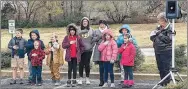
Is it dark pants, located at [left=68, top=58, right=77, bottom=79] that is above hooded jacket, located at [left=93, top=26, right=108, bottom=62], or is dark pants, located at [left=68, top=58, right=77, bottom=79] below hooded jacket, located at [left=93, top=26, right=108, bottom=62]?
below

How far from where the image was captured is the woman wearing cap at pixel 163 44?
968 cm

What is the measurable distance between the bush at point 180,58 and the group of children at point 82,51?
72.7 inches

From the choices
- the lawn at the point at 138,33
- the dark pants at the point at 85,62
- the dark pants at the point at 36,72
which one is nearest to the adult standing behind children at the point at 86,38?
the dark pants at the point at 85,62

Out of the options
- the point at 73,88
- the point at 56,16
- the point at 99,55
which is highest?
the point at 56,16

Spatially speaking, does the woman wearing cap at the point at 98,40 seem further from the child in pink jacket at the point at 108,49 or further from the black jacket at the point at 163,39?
the black jacket at the point at 163,39

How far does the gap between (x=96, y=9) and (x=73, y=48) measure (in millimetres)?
21238

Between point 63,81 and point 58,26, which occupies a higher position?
point 58,26

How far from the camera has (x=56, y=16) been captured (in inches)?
1308

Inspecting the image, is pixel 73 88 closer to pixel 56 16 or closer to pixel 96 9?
pixel 96 9

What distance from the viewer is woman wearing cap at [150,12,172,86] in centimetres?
968

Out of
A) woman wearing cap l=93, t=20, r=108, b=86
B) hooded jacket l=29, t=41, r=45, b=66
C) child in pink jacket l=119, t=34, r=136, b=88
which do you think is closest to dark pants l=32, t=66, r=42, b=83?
hooded jacket l=29, t=41, r=45, b=66

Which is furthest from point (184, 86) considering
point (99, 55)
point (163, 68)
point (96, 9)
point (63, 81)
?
point (96, 9)

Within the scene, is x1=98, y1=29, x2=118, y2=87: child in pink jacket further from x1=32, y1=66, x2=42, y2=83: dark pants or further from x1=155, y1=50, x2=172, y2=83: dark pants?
x1=32, y1=66, x2=42, y2=83: dark pants

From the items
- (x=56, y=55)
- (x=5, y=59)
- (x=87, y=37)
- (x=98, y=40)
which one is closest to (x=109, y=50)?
(x=98, y=40)
